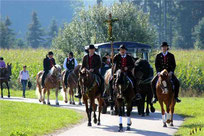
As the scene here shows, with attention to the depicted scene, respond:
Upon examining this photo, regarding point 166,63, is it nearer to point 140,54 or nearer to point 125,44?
point 125,44

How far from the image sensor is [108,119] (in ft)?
58.2

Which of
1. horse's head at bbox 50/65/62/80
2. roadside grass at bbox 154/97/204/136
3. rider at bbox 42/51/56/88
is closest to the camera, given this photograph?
roadside grass at bbox 154/97/204/136

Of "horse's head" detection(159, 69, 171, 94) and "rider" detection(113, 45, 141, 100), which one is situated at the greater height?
"rider" detection(113, 45, 141, 100)

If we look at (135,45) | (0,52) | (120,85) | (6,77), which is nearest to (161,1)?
(0,52)

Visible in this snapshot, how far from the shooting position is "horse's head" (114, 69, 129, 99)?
14.8 meters

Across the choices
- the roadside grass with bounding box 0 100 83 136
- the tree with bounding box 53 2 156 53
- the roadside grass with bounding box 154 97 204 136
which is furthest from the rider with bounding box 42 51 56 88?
the tree with bounding box 53 2 156 53

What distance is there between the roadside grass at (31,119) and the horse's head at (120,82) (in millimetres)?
2417

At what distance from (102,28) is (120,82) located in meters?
23.1

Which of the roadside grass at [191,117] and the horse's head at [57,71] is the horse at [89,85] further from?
the horse's head at [57,71]

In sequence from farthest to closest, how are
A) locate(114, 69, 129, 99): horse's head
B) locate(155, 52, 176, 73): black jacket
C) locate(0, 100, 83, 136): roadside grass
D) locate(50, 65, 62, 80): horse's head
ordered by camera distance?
1. locate(50, 65, 62, 80): horse's head
2. locate(155, 52, 176, 73): black jacket
3. locate(114, 69, 129, 99): horse's head
4. locate(0, 100, 83, 136): roadside grass

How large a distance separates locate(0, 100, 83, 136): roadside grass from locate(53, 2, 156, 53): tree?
1571 centimetres

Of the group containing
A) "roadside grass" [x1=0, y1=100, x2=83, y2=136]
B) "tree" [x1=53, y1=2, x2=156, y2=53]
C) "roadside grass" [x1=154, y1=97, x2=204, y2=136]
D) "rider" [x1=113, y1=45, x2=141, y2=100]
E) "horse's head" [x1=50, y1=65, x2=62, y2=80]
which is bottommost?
"roadside grass" [x1=154, y1=97, x2=204, y2=136]

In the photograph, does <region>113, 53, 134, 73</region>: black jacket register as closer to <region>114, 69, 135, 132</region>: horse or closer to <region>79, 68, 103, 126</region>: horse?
<region>114, 69, 135, 132</region>: horse

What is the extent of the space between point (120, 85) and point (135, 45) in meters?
6.50
